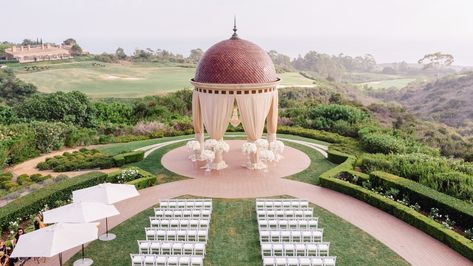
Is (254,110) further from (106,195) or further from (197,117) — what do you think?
(106,195)

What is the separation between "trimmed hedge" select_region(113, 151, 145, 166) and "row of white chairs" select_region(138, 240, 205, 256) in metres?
12.0

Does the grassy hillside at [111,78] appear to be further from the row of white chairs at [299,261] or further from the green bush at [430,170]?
Result: the row of white chairs at [299,261]

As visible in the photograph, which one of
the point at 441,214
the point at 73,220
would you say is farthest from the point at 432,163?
the point at 73,220

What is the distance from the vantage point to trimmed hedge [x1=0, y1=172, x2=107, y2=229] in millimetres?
17078

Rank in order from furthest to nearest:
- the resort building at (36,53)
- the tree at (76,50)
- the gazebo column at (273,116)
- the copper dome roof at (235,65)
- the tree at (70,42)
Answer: the tree at (70,42) < the tree at (76,50) < the resort building at (36,53) < the gazebo column at (273,116) < the copper dome roof at (235,65)

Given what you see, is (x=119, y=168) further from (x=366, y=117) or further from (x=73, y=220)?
(x=366, y=117)

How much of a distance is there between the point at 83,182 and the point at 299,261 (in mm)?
12907

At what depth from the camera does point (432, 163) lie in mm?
22266

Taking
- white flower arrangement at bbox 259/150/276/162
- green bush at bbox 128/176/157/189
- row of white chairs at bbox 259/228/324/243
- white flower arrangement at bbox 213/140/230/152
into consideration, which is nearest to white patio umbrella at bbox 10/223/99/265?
row of white chairs at bbox 259/228/324/243

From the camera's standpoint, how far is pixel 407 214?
17.7 metres

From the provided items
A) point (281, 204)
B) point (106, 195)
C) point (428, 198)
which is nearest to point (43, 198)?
point (106, 195)

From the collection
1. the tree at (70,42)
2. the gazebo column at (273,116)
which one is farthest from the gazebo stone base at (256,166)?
the tree at (70,42)

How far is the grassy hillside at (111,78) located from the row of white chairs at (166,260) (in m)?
60.2

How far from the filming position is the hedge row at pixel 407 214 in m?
15.1
